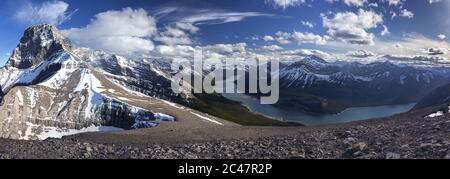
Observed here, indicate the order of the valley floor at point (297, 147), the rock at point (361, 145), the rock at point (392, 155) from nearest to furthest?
the rock at point (392, 155) → the valley floor at point (297, 147) → the rock at point (361, 145)

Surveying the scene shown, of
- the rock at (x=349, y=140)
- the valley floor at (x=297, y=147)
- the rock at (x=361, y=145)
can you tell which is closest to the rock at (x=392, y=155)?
the valley floor at (x=297, y=147)

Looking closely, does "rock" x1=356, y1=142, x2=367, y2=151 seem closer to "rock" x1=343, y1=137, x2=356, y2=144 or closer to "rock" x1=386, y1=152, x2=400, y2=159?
"rock" x1=343, y1=137, x2=356, y2=144

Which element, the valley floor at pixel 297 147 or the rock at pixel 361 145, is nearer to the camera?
the valley floor at pixel 297 147

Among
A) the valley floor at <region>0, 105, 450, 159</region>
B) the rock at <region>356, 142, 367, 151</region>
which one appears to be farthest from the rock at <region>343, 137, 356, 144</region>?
the rock at <region>356, 142, 367, 151</region>

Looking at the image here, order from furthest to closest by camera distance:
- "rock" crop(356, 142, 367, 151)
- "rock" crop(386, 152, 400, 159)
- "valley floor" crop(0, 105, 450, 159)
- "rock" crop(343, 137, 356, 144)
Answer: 1. "rock" crop(343, 137, 356, 144)
2. "rock" crop(356, 142, 367, 151)
3. "valley floor" crop(0, 105, 450, 159)
4. "rock" crop(386, 152, 400, 159)

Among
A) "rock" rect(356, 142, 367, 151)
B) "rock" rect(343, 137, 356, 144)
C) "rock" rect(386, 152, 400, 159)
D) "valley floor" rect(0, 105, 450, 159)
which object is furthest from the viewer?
"rock" rect(343, 137, 356, 144)

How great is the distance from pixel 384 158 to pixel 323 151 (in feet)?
12.0

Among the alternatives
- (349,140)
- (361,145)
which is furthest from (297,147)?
(361,145)

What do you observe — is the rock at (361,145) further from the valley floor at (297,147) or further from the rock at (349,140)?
the rock at (349,140)

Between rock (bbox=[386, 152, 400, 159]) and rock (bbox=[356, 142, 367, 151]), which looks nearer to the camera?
rock (bbox=[386, 152, 400, 159])

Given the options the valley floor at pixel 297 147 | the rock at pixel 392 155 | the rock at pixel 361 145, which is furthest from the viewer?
the rock at pixel 361 145

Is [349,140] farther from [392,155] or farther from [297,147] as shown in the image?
[392,155]
